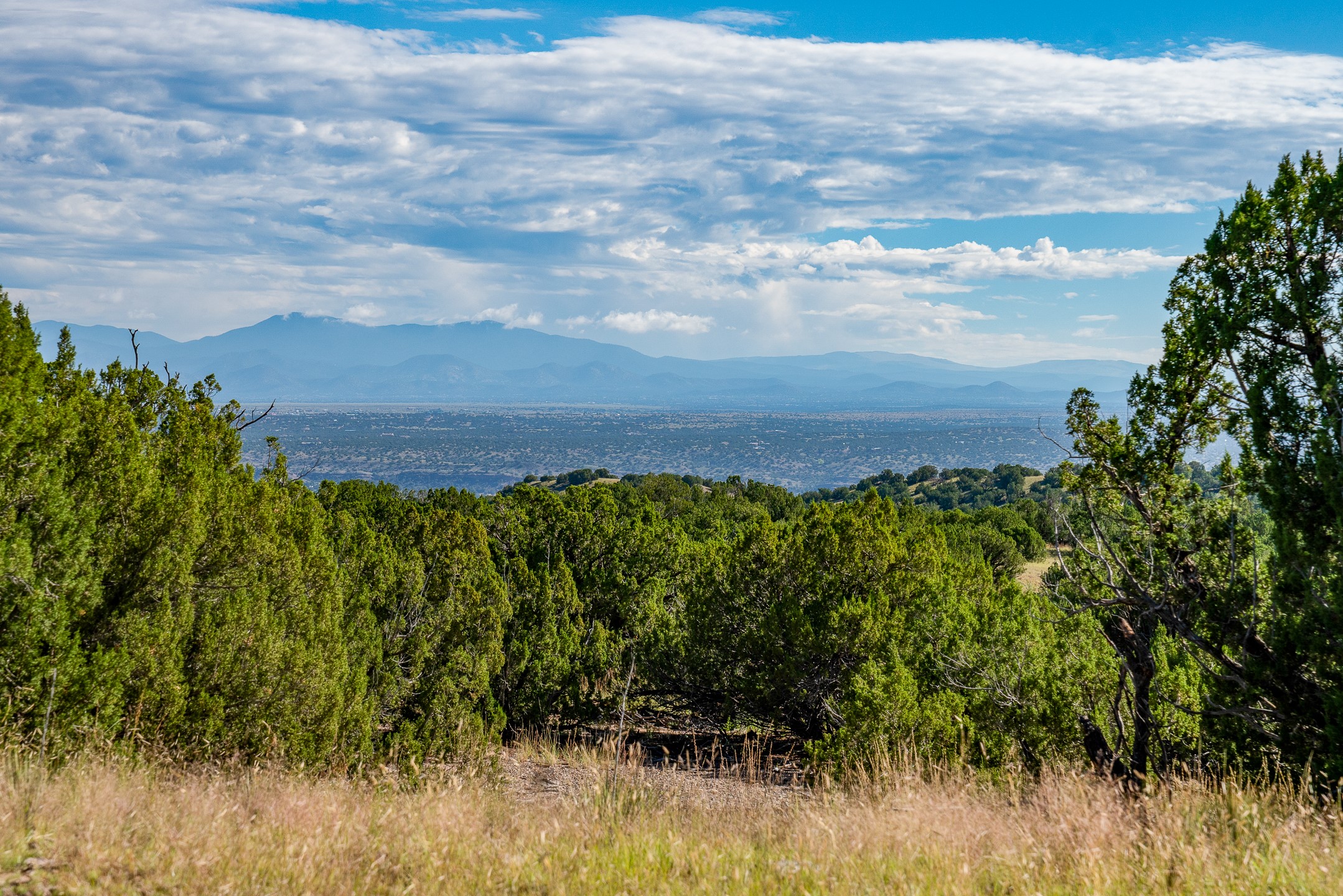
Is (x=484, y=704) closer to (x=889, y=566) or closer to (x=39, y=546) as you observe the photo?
(x=889, y=566)

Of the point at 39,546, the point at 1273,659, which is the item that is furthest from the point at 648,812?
the point at 39,546

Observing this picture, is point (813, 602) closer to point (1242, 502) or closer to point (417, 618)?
point (417, 618)

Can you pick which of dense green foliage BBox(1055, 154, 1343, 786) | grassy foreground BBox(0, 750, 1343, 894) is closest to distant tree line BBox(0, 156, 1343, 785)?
dense green foliage BBox(1055, 154, 1343, 786)

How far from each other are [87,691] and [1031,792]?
27.1 ft

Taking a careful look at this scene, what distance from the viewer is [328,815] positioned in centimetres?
479

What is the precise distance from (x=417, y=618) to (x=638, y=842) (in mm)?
14699

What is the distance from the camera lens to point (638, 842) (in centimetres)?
463

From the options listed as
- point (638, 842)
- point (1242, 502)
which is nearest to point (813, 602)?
point (1242, 502)

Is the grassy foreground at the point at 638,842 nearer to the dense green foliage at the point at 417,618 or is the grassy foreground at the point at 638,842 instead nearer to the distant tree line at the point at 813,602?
the distant tree line at the point at 813,602

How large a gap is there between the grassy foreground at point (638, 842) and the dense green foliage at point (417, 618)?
2.49 metres

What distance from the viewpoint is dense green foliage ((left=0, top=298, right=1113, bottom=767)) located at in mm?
7977

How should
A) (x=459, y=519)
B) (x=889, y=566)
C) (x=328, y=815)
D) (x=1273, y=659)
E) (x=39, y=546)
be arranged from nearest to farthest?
(x=328, y=815), (x=1273, y=659), (x=39, y=546), (x=889, y=566), (x=459, y=519)

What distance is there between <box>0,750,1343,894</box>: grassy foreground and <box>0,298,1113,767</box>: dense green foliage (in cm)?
249

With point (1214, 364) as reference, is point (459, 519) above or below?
below
